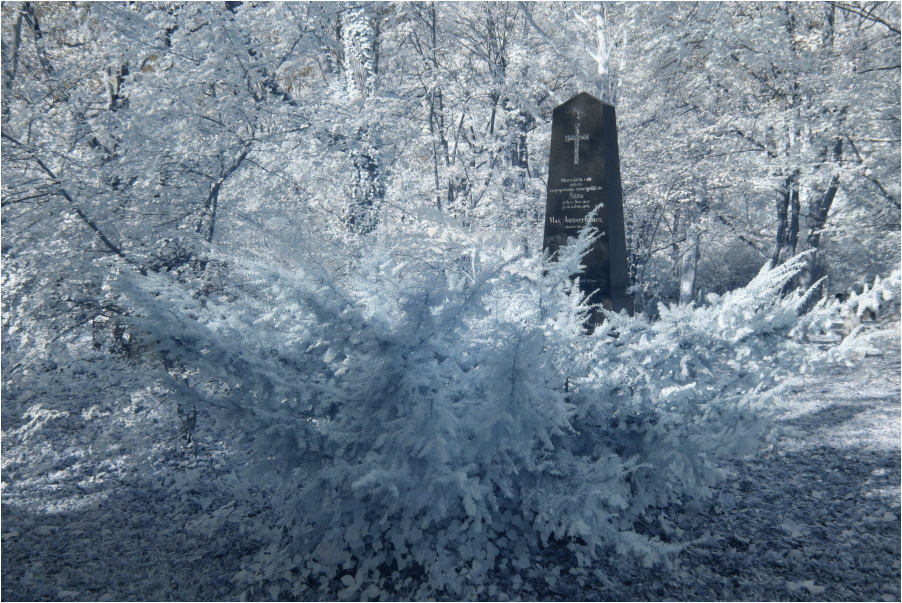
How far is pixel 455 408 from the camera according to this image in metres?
2.94

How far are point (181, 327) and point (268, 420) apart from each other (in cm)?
63

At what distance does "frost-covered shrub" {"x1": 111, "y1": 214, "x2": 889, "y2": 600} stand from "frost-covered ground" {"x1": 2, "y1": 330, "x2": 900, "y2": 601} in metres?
0.37

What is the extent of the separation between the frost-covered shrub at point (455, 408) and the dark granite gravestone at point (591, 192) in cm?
287

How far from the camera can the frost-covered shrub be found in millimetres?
2736

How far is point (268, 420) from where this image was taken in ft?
9.07

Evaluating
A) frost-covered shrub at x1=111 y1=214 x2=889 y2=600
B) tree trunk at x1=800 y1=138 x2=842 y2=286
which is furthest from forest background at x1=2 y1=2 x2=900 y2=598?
tree trunk at x1=800 y1=138 x2=842 y2=286

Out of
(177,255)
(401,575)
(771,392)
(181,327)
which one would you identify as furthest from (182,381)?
(771,392)

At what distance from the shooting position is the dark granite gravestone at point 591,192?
658 cm

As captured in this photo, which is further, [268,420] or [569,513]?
[569,513]

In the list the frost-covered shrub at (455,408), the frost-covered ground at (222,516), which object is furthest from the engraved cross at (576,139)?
the frost-covered ground at (222,516)

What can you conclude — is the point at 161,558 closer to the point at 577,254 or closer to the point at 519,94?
the point at 577,254

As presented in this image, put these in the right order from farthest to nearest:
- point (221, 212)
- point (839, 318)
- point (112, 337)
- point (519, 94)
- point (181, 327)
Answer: point (519, 94) → point (221, 212) → point (112, 337) → point (839, 318) → point (181, 327)

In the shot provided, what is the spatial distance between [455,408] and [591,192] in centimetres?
453

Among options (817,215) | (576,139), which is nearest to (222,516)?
(576,139)
